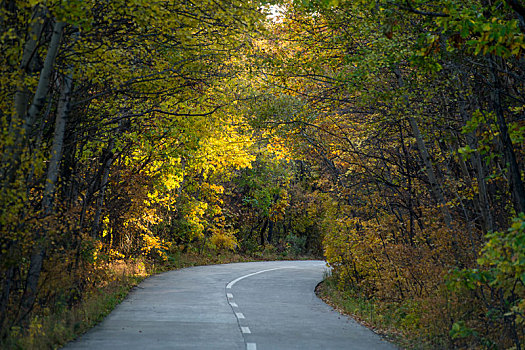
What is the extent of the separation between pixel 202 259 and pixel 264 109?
64.6 feet

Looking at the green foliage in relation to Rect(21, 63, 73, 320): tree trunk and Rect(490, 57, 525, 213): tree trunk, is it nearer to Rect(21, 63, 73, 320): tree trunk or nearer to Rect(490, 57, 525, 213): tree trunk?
Rect(490, 57, 525, 213): tree trunk

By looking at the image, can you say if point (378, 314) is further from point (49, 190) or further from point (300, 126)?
point (49, 190)

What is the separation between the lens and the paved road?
9.40 meters

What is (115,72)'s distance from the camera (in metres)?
10.4

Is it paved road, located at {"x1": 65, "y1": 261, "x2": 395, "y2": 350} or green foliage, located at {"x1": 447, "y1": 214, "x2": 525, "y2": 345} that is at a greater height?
green foliage, located at {"x1": 447, "y1": 214, "x2": 525, "y2": 345}

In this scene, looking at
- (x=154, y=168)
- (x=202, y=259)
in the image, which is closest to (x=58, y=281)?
(x=154, y=168)

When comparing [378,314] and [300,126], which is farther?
[300,126]

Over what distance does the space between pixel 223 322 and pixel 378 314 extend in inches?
179

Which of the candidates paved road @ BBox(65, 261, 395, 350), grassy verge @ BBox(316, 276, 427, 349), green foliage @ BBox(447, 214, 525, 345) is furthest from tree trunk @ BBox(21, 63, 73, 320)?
grassy verge @ BBox(316, 276, 427, 349)

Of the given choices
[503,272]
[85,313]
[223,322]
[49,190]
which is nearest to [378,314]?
[223,322]

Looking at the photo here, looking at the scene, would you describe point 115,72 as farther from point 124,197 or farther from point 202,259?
point 202,259

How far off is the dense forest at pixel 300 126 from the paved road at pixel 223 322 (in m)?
1.25

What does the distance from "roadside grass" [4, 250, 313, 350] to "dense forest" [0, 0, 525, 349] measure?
210 mm

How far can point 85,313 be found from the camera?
11.2m
